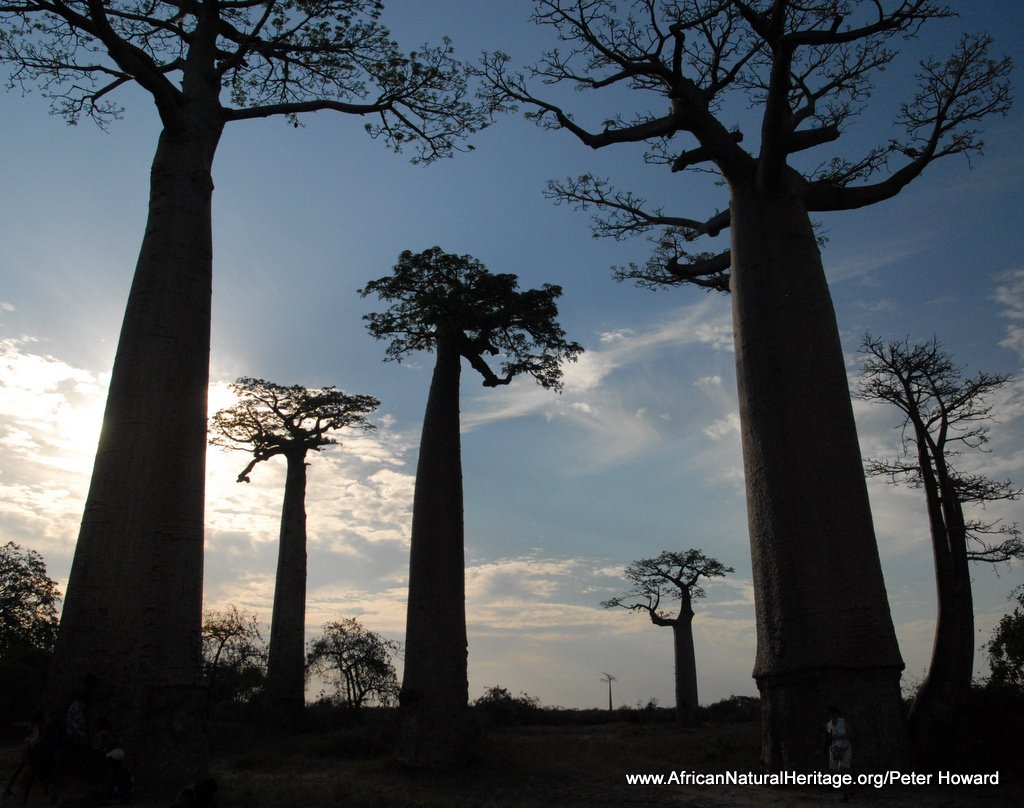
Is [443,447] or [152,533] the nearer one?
[152,533]

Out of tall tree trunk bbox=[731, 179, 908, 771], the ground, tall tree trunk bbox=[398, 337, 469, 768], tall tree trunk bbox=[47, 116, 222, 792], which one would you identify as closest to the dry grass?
the ground

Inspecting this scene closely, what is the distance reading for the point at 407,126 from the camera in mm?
9180

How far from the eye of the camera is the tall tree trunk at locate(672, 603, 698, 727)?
17734 mm

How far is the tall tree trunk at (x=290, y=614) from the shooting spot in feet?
46.0

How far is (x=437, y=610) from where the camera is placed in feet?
30.8

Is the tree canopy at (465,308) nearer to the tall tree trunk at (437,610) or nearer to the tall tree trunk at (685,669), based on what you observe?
the tall tree trunk at (437,610)

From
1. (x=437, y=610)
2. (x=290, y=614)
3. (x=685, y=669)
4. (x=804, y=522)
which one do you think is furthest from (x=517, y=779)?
(x=685, y=669)

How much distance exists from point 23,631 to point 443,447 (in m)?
10.2

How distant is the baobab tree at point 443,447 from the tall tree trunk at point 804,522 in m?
4.27

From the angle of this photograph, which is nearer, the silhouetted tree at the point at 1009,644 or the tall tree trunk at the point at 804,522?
the tall tree trunk at the point at 804,522

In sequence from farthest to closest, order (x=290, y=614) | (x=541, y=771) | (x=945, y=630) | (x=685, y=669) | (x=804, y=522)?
(x=685, y=669)
(x=290, y=614)
(x=541, y=771)
(x=945, y=630)
(x=804, y=522)

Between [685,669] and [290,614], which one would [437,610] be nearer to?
[290,614]

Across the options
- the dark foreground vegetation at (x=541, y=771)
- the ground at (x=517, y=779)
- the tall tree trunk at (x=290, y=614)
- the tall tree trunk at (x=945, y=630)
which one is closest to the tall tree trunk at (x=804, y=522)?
the ground at (x=517, y=779)

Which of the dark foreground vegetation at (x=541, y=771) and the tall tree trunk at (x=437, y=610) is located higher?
the tall tree trunk at (x=437, y=610)
